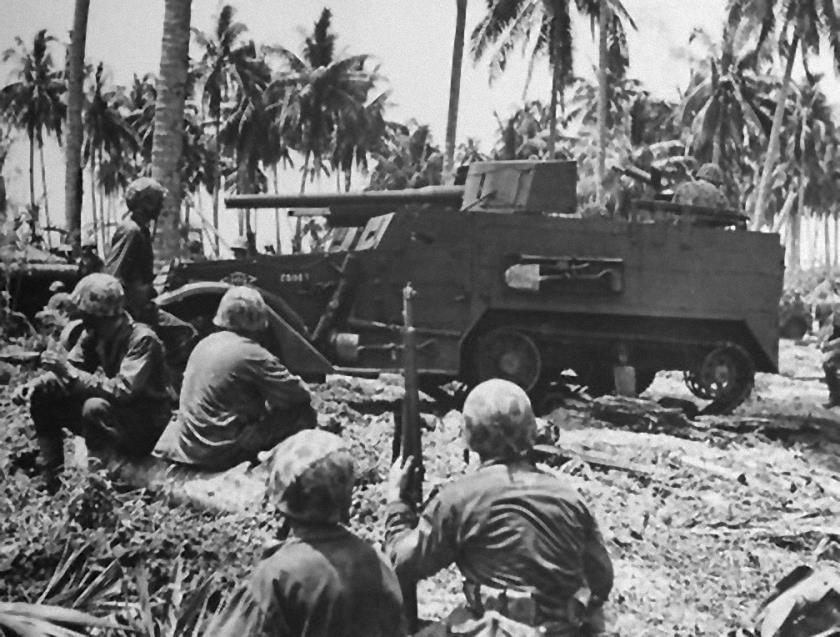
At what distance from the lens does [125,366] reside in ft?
16.1

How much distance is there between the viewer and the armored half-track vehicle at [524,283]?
899 centimetres

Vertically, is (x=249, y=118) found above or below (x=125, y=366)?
above

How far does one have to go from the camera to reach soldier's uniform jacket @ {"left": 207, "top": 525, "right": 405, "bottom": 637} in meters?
2.48

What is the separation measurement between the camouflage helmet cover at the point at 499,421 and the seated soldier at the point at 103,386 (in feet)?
7.50

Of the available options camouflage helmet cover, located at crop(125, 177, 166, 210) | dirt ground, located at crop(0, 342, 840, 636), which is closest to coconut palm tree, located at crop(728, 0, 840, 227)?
dirt ground, located at crop(0, 342, 840, 636)

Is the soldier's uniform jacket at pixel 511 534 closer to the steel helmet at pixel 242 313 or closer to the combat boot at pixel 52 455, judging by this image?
the steel helmet at pixel 242 313

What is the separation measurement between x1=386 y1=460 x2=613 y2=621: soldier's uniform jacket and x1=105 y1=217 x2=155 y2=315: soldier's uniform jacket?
Result: 11.7 ft

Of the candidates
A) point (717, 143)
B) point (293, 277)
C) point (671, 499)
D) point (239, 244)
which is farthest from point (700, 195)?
point (717, 143)

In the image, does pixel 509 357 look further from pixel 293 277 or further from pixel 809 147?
pixel 809 147

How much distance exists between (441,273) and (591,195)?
2075 cm

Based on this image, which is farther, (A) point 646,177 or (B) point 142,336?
(A) point 646,177

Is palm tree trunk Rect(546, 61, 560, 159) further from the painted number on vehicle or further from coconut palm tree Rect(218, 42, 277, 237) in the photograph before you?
the painted number on vehicle

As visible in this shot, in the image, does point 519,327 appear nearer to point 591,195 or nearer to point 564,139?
point 591,195

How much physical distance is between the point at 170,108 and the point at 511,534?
760 cm
